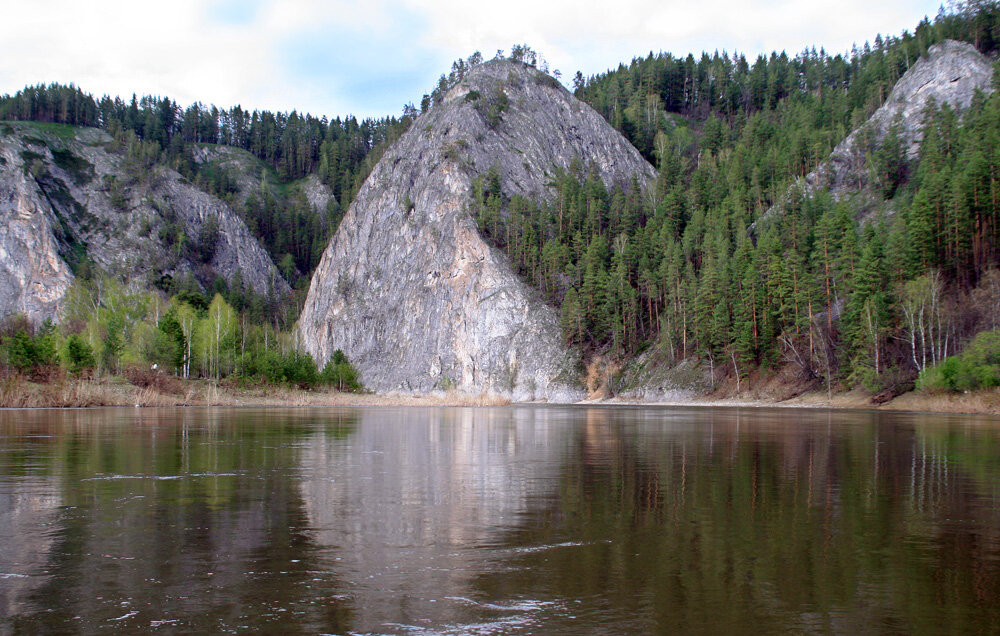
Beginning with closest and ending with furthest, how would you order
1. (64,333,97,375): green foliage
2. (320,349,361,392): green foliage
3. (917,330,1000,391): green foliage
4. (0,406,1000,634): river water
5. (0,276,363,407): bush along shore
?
(0,406,1000,634): river water, (917,330,1000,391): green foliage, (0,276,363,407): bush along shore, (64,333,97,375): green foliage, (320,349,361,392): green foliage

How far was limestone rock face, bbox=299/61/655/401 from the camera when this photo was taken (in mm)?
118375

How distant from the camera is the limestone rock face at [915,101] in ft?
366

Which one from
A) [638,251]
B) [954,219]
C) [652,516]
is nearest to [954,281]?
[954,219]

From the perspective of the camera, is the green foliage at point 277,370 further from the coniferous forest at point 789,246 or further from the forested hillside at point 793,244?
the forested hillside at point 793,244

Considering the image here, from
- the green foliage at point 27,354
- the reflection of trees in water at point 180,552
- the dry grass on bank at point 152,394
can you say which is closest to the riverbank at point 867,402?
the dry grass on bank at point 152,394

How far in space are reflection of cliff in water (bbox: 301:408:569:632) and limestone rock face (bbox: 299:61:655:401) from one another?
86791mm

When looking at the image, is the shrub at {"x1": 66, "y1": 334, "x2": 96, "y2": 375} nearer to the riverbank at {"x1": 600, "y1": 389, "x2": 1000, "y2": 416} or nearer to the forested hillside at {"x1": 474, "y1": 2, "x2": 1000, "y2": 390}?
the riverbank at {"x1": 600, "y1": 389, "x2": 1000, "y2": 416}

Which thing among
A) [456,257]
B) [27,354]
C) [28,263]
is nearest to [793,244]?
[456,257]

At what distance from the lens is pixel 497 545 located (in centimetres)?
980

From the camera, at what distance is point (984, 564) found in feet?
28.5

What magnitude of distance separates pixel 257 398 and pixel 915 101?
369ft

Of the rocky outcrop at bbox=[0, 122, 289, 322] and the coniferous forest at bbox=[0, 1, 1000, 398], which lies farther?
the rocky outcrop at bbox=[0, 122, 289, 322]

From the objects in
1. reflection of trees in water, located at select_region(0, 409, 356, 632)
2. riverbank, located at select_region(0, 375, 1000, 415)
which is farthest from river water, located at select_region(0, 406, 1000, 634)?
riverbank, located at select_region(0, 375, 1000, 415)

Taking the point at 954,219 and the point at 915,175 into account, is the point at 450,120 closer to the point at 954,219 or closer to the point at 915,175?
the point at 915,175
